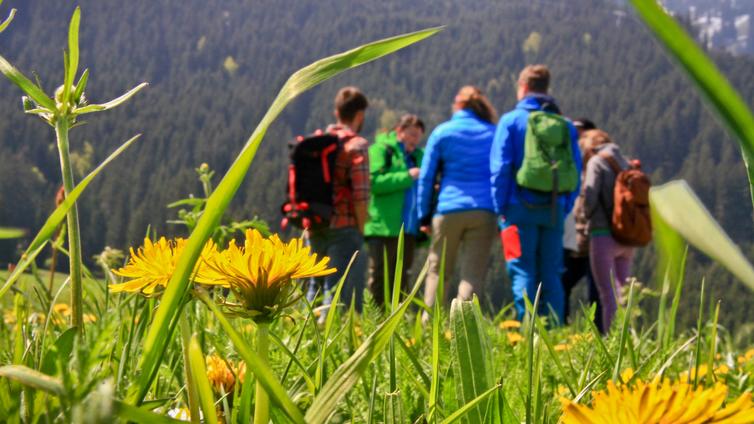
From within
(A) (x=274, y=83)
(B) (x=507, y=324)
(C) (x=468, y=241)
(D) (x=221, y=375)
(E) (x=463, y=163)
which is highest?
(A) (x=274, y=83)

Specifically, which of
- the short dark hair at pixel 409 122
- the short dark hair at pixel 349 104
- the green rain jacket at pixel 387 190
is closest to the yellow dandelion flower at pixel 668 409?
the short dark hair at pixel 349 104

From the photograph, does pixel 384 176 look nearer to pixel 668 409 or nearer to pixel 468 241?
pixel 468 241

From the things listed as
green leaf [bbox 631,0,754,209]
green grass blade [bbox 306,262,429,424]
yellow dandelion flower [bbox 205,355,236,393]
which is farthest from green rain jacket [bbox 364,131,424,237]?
green leaf [bbox 631,0,754,209]

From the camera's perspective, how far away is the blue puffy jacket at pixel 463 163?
143 inches

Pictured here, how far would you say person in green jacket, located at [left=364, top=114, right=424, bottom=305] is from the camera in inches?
171

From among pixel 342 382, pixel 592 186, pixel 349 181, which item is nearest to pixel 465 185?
pixel 349 181

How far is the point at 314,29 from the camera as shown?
10631 centimetres

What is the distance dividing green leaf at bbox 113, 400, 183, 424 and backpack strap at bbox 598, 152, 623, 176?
161 inches

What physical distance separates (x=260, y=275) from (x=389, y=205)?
13.2 ft

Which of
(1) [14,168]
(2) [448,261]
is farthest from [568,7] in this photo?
(2) [448,261]

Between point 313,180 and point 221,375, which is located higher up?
point 221,375

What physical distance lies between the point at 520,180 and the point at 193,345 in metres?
3.19

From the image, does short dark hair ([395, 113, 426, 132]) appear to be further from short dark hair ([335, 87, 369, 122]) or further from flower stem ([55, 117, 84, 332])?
flower stem ([55, 117, 84, 332])

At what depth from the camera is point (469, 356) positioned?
39cm
